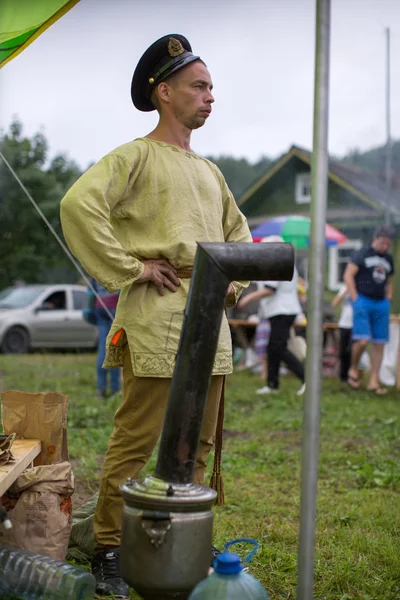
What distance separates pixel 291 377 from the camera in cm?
1184

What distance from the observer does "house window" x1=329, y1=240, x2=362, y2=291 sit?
23736 millimetres

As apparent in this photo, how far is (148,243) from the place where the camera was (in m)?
2.81

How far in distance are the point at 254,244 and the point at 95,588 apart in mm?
1308

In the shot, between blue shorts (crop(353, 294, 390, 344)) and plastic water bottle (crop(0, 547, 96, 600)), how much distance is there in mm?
7298

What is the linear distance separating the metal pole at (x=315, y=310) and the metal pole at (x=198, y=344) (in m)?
0.18

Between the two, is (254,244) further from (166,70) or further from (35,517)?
(35,517)

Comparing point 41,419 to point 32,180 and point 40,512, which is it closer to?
point 40,512

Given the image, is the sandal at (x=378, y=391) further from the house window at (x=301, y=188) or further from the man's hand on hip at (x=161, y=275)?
the house window at (x=301, y=188)

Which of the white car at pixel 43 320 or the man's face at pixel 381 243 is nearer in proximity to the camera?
the man's face at pixel 381 243

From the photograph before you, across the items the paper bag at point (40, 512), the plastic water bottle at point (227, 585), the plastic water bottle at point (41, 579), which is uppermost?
the plastic water bottle at point (227, 585)

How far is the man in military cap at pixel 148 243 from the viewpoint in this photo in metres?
2.68

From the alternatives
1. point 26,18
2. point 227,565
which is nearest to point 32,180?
point 26,18

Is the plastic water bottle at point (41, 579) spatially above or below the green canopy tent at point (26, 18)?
below

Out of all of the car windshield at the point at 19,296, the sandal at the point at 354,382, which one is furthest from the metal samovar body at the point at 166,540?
the car windshield at the point at 19,296
